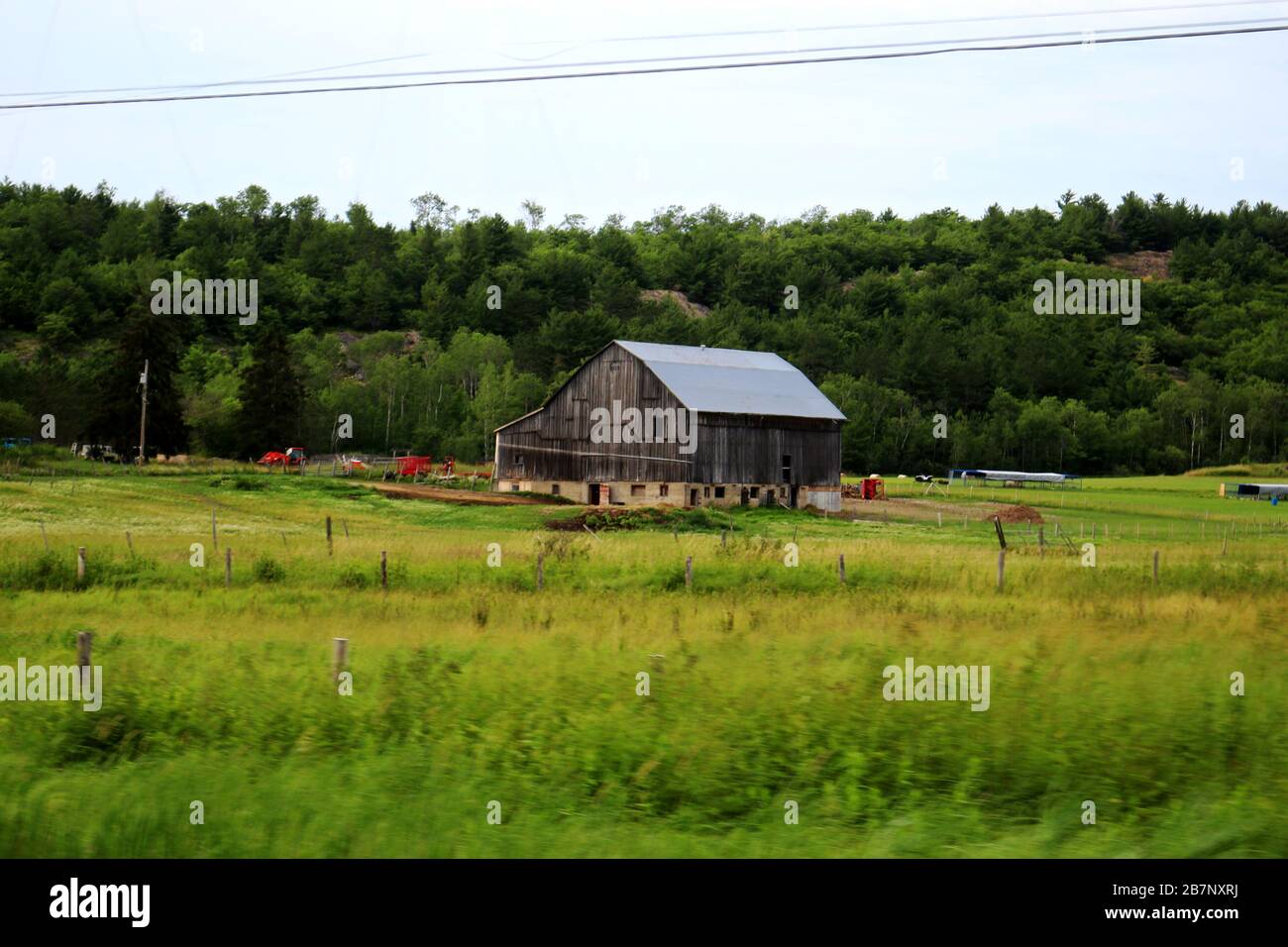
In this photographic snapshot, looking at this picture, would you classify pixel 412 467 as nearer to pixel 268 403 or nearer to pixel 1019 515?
pixel 268 403

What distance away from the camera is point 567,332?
120000mm

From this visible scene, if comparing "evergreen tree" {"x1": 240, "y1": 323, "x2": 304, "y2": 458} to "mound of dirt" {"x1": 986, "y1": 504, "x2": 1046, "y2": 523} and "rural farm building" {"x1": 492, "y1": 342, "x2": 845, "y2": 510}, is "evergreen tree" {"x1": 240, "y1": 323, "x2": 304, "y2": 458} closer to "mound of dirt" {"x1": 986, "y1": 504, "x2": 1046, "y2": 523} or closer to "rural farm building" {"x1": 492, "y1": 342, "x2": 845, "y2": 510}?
"rural farm building" {"x1": 492, "y1": 342, "x2": 845, "y2": 510}

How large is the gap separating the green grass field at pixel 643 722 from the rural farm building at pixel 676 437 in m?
32.2

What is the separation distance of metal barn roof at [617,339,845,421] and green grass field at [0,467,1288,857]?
34.1 metres

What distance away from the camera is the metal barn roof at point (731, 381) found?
195ft

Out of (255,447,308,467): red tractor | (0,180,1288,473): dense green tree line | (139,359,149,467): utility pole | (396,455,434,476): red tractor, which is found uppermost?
(0,180,1288,473): dense green tree line

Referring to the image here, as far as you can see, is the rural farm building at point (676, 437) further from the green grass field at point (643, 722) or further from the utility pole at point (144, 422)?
the green grass field at point (643, 722)

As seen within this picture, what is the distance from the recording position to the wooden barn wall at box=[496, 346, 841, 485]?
58.4 meters

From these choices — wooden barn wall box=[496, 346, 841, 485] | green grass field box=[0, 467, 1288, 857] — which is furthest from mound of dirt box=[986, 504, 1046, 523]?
green grass field box=[0, 467, 1288, 857]

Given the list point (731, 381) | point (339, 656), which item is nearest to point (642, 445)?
point (731, 381)

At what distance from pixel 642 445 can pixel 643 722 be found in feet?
155

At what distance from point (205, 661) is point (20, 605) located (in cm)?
904

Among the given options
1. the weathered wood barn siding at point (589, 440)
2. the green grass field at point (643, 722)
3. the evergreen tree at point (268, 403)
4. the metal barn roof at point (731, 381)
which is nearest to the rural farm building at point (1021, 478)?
the metal barn roof at point (731, 381)

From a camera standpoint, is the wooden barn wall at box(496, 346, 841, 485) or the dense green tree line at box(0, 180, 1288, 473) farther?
the dense green tree line at box(0, 180, 1288, 473)
